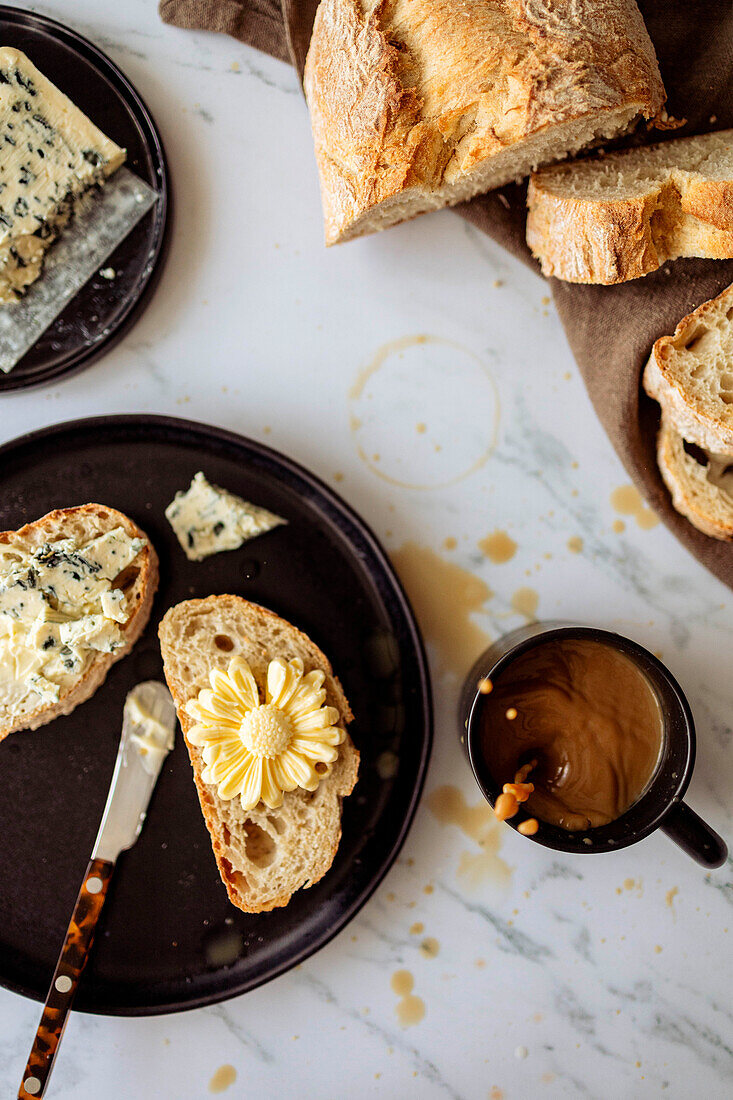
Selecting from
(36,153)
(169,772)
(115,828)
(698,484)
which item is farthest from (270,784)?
(36,153)

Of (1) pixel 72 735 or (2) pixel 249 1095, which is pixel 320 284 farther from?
(2) pixel 249 1095

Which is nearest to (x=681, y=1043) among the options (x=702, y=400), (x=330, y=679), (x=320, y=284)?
(x=330, y=679)

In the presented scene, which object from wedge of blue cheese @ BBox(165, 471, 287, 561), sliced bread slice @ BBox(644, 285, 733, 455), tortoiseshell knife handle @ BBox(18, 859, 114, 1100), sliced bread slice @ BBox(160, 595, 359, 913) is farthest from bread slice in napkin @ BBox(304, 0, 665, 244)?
tortoiseshell knife handle @ BBox(18, 859, 114, 1100)

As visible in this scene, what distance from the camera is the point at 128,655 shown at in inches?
73.4

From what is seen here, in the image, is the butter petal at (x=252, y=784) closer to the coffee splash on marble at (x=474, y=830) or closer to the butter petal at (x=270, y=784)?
the butter petal at (x=270, y=784)

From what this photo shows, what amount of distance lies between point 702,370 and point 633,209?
421mm

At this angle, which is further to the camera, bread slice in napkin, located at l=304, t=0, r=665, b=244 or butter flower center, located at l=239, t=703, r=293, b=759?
butter flower center, located at l=239, t=703, r=293, b=759

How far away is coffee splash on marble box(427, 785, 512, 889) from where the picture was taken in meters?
1.97

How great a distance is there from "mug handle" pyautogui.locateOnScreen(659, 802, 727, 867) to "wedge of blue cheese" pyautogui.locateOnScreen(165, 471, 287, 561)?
3.77 feet

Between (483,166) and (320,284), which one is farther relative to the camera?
(320,284)

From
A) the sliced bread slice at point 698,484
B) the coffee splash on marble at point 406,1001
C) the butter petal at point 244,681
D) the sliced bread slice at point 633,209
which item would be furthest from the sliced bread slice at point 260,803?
the sliced bread slice at point 633,209

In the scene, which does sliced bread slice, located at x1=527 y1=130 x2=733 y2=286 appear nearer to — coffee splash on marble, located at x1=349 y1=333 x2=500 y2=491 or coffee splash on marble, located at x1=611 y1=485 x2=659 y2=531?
coffee splash on marble, located at x1=349 y1=333 x2=500 y2=491

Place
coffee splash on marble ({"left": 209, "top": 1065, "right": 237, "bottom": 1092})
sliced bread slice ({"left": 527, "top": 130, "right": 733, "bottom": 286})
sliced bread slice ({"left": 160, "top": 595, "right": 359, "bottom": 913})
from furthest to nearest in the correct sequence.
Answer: coffee splash on marble ({"left": 209, "top": 1065, "right": 237, "bottom": 1092})
sliced bread slice ({"left": 160, "top": 595, "right": 359, "bottom": 913})
sliced bread slice ({"left": 527, "top": 130, "right": 733, "bottom": 286})

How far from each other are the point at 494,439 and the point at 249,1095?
187cm
